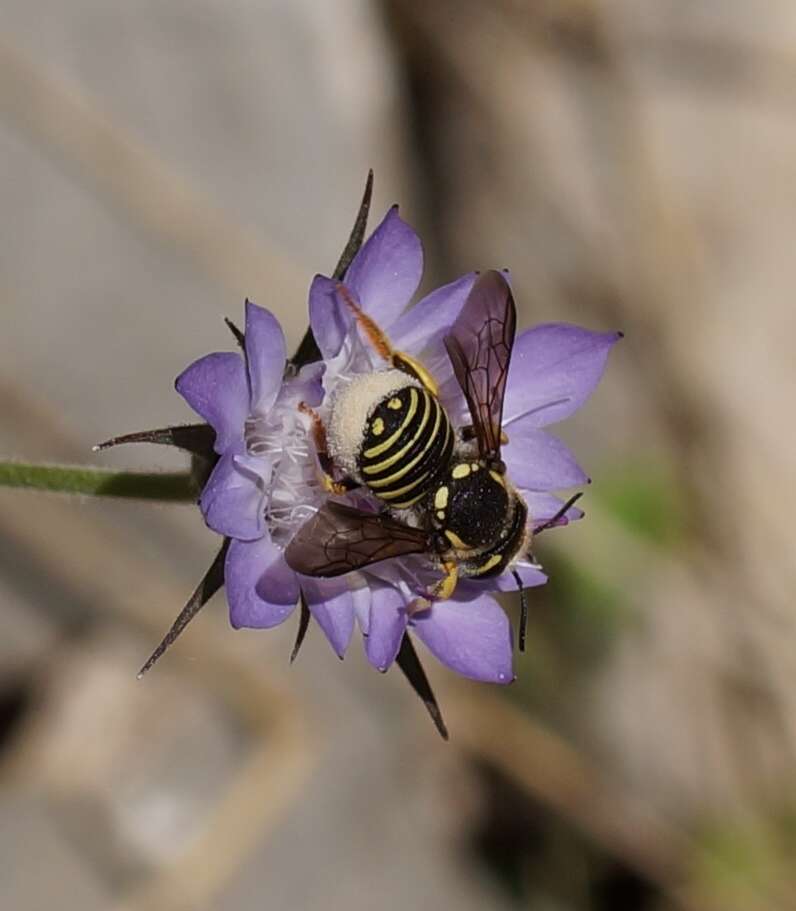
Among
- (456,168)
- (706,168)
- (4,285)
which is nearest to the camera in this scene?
(4,285)

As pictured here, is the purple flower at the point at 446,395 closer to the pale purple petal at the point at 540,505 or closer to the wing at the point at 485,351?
the pale purple petal at the point at 540,505

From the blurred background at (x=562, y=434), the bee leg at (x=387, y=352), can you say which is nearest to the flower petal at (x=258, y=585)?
the bee leg at (x=387, y=352)

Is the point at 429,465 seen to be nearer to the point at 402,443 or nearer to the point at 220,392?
the point at 402,443

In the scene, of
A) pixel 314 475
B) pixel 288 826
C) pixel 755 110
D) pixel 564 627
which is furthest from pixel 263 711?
pixel 755 110

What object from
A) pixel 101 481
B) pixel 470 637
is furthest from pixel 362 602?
pixel 101 481

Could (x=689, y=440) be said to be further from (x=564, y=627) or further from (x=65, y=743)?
(x=65, y=743)

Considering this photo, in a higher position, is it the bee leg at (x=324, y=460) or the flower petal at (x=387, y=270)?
the flower petal at (x=387, y=270)

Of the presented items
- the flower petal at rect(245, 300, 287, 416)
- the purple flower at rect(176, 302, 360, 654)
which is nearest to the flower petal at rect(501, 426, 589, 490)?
the purple flower at rect(176, 302, 360, 654)
